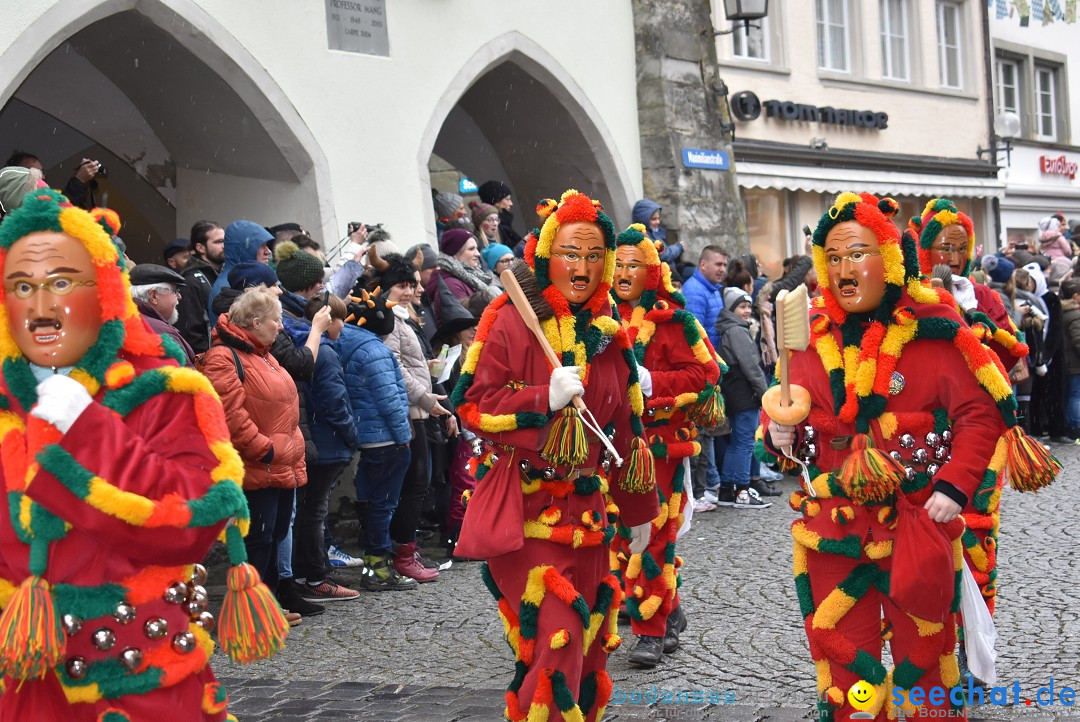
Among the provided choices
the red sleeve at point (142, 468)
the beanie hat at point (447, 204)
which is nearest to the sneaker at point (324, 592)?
the beanie hat at point (447, 204)

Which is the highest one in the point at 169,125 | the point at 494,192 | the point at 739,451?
A: the point at 169,125

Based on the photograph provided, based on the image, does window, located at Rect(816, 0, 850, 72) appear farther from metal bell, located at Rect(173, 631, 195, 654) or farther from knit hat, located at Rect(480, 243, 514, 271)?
metal bell, located at Rect(173, 631, 195, 654)

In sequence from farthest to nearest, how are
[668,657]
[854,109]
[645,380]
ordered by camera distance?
1. [854,109]
2. [668,657]
3. [645,380]

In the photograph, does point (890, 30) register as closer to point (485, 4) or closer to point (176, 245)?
point (485, 4)

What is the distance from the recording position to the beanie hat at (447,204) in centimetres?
1211

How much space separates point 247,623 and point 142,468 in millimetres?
472

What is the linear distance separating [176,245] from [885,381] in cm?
587

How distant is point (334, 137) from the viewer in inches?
463

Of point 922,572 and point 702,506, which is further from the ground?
point 922,572

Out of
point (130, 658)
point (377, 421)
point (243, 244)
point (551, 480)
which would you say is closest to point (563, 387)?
point (551, 480)

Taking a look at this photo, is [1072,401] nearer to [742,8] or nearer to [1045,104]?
[742,8]

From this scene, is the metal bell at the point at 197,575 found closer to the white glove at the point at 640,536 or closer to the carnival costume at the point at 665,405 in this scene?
the white glove at the point at 640,536

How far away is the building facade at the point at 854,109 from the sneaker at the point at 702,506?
8.53 meters

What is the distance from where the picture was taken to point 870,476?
448cm
